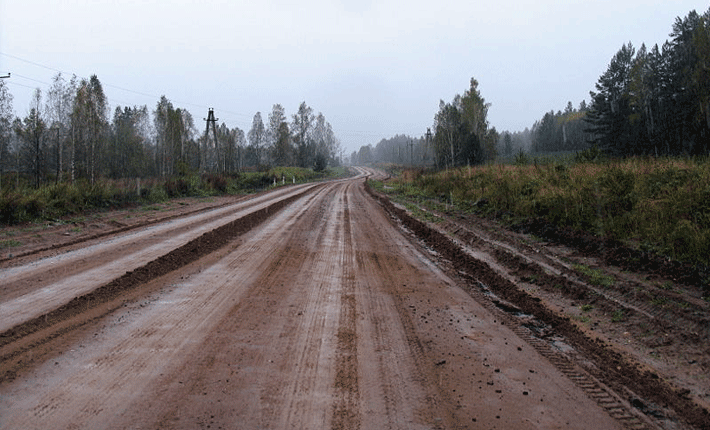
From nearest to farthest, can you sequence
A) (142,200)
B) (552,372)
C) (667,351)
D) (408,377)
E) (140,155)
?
(408,377)
(552,372)
(667,351)
(142,200)
(140,155)

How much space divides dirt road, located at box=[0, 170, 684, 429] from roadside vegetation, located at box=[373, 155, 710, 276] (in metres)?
3.81

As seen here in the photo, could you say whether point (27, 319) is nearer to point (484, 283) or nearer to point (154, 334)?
point (154, 334)

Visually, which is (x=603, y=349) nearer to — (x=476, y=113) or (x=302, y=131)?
(x=476, y=113)

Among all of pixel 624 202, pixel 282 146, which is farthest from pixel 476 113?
pixel 624 202

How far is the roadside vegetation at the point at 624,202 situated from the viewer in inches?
274

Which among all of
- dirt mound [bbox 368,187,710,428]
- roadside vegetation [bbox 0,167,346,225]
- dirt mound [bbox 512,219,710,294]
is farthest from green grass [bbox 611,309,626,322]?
roadside vegetation [bbox 0,167,346,225]

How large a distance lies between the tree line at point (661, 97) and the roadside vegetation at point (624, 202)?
2432 cm

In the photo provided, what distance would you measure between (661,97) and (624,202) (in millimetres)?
52298

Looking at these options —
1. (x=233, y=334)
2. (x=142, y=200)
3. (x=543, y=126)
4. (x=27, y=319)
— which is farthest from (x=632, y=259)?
(x=543, y=126)

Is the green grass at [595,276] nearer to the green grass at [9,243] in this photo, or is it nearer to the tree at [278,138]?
the green grass at [9,243]

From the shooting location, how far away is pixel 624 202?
9.12 metres

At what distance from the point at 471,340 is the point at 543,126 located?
111 metres

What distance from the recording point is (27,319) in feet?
15.3

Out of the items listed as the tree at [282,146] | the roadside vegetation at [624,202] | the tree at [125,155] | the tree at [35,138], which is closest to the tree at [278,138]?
the tree at [282,146]
